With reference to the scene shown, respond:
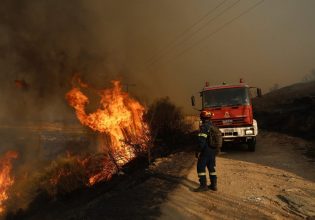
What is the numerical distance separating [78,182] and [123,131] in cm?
417

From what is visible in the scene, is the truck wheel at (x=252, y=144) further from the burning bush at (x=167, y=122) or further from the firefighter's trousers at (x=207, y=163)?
the firefighter's trousers at (x=207, y=163)

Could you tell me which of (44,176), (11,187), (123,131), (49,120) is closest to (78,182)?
(123,131)

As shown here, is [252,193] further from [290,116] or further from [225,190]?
[290,116]

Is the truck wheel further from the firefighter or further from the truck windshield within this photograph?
the firefighter

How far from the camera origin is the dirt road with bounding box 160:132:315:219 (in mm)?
6258

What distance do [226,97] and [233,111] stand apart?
2.14 feet

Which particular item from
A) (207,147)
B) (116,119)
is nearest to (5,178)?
(116,119)

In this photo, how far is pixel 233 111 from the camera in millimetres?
12633

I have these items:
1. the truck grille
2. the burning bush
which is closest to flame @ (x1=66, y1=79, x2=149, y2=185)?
the burning bush

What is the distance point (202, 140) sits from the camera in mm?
7426

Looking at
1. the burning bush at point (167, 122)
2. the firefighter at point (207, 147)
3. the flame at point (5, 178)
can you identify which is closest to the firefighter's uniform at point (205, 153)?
the firefighter at point (207, 147)

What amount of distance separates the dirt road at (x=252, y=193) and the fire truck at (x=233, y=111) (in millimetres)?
909

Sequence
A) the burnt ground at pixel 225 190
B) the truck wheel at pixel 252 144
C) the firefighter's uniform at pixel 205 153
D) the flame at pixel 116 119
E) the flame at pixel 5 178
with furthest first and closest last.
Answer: the flame at pixel 5 178 → the flame at pixel 116 119 → the truck wheel at pixel 252 144 → the firefighter's uniform at pixel 205 153 → the burnt ground at pixel 225 190

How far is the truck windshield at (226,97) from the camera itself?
12802 mm
